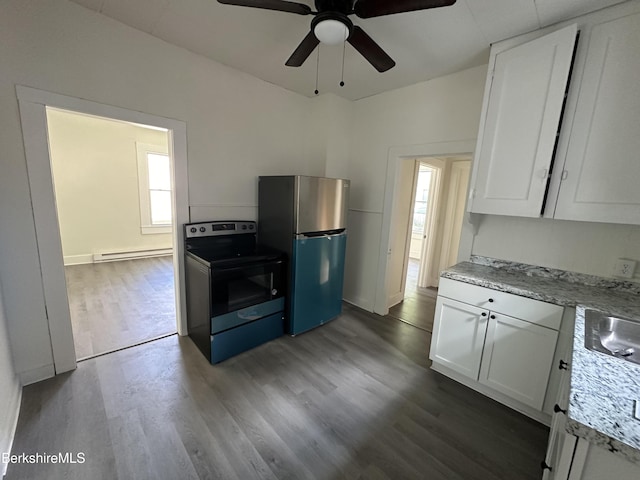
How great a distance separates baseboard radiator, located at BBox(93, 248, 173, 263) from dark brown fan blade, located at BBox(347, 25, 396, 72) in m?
5.50

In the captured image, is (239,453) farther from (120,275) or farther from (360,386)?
(120,275)

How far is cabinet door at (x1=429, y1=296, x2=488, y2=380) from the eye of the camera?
A: 194 cm

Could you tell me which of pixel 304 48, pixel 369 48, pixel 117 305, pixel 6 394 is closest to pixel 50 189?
pixel 6 394

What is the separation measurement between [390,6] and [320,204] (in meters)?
1.56

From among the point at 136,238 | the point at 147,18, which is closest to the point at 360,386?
the point at 147,18

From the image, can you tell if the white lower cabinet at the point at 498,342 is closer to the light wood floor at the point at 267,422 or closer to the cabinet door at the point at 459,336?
the cabinet door at the point at 459,336

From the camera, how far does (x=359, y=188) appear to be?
329 cm

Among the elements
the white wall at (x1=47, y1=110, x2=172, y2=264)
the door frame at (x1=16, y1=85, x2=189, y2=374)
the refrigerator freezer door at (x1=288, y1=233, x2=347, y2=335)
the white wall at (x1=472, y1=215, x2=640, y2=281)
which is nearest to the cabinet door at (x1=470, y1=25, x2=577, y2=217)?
the white wall at (x1=472, y1=215, x2=640, y2=281)

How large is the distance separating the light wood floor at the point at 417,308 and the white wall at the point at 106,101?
2.21 metres

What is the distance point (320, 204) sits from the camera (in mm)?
2588

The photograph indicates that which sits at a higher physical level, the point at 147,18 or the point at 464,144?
the point at 147,18

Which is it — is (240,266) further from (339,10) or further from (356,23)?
(356,23)

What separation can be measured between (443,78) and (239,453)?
336 cm

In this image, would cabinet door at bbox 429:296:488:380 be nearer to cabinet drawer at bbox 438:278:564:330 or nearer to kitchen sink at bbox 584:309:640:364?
cabinet drawer at bbox 438:278:564:330
